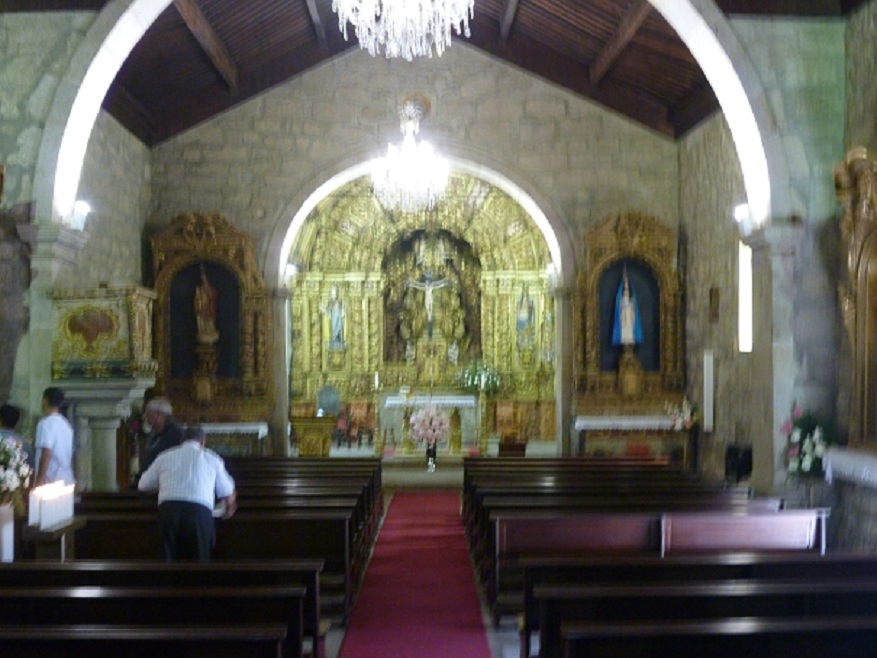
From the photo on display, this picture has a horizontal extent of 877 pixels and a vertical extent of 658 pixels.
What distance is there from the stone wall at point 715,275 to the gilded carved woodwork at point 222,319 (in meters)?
6.13

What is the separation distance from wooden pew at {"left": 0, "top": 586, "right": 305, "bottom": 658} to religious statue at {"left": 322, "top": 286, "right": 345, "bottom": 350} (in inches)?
521

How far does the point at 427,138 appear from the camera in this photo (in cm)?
1427

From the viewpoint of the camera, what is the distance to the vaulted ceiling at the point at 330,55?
11.6 m

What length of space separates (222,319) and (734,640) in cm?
1132

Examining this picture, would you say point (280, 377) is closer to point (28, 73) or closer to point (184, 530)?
point (28, 73)

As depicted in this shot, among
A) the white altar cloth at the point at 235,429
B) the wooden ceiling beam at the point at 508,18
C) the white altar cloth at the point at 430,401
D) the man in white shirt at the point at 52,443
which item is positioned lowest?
the white altar cloth at the point at 235,429

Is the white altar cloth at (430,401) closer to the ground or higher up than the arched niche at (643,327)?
closer to the ground

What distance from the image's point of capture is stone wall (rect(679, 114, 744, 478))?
11.7 meters

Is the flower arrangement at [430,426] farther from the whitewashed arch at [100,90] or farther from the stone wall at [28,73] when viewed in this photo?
the stone wall at [28,73]

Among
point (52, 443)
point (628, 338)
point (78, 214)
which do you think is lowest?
point (52, 443)

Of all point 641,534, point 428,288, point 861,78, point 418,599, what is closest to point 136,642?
point 641,534

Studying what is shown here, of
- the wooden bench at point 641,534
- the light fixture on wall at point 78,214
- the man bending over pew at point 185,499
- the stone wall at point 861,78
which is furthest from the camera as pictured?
the light fixture on wall at point 78,214

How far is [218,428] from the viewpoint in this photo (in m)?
13.6

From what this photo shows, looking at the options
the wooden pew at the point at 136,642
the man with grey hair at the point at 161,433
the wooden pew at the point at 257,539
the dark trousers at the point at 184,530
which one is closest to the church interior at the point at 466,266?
the wooden pew at the point at 257,539
